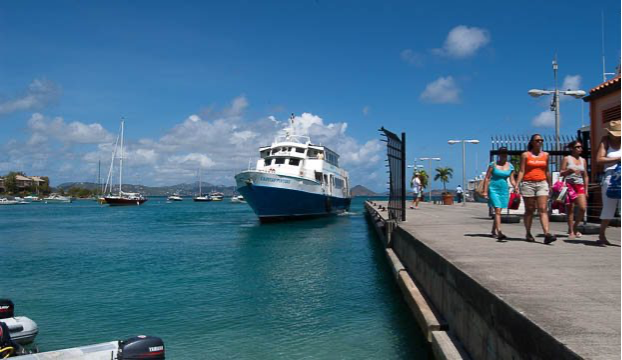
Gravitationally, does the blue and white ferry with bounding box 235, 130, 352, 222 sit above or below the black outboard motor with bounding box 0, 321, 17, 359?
above

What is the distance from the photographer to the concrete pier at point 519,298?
3.35 m

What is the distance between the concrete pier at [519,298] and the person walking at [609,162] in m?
0.55

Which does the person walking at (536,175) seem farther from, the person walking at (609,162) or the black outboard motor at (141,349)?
the black outboard motor at (141,349)

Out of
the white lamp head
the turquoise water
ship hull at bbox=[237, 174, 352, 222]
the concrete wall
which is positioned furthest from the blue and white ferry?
the concrete wall

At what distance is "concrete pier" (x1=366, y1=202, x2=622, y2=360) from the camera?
3.35 m

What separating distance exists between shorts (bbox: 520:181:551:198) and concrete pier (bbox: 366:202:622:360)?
2.76 ft

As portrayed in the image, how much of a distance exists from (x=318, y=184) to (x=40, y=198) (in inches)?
6408

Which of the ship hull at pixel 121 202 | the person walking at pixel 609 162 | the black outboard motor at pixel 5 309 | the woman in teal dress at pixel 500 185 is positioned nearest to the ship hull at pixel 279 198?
the woman in teal dress at pixel 500 185

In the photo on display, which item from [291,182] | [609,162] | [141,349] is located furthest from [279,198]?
[609,162]

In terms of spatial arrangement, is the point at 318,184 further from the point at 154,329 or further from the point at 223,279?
the point at 154,329

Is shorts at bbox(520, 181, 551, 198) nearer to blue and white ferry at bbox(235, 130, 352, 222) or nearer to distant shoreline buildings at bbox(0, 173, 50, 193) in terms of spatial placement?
blue and white ferry at bbox(235, 130, 352, 222)

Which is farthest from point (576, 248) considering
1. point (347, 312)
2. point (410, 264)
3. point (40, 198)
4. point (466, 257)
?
point (40, 198)

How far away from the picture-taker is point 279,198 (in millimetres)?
38438

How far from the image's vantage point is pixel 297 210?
1619 inches
